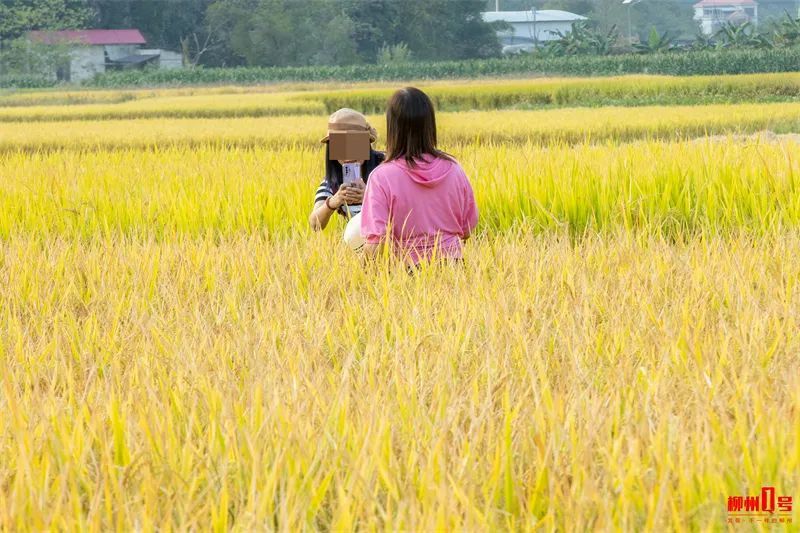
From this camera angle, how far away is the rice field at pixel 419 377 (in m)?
1.33

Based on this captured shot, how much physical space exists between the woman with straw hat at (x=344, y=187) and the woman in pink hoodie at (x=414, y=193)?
0.42 ft

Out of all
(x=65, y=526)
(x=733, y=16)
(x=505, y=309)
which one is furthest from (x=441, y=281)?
(x=733, y=16)

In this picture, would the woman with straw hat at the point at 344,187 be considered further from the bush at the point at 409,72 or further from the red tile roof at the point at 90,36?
the red tile roof at the point at 90,36

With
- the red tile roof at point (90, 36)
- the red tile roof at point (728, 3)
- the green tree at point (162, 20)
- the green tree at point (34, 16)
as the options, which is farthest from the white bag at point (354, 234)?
the red tile roof at point (728, 3)

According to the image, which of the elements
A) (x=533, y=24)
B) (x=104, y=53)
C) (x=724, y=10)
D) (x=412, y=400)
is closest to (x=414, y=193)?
(x=412, y=400)

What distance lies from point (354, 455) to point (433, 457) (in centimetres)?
14

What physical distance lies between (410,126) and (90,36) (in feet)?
148

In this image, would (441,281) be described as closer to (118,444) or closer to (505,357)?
(505,357)

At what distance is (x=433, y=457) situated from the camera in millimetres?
1364

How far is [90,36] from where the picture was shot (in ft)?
147

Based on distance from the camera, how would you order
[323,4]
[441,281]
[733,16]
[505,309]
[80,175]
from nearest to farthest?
[505,309] → [441,281] → [80,175] → [323,4] → [733,16]

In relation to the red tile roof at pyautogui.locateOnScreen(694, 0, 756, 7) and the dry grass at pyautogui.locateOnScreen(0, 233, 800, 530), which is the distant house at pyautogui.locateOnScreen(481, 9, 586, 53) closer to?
the red tile roof at pyautogui.locateOnScreen(694, 0, 756, 7)

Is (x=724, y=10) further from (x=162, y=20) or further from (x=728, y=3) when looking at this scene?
(x=162, y=20)

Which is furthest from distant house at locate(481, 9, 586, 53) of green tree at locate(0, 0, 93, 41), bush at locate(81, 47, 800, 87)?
green tree at locate(0, 0, 93, 41)
